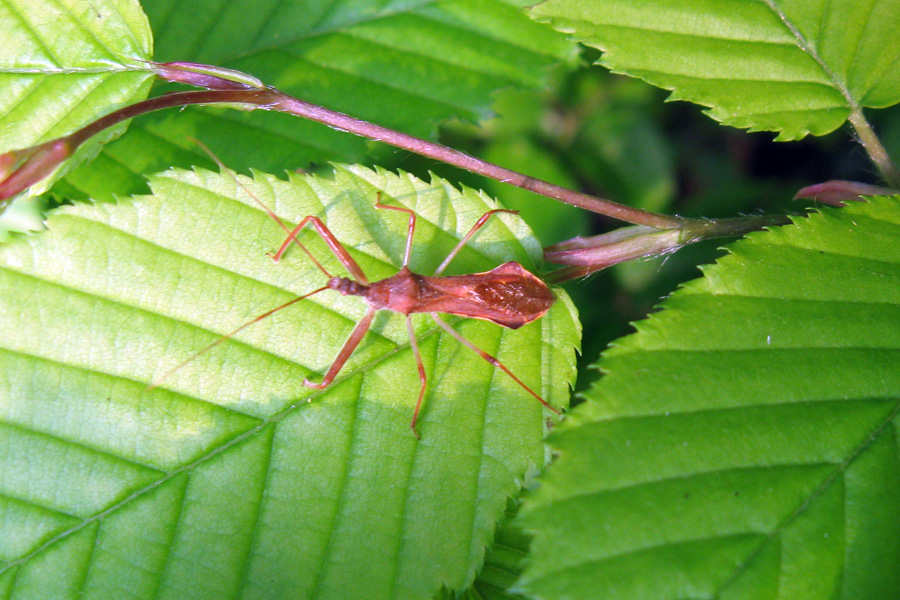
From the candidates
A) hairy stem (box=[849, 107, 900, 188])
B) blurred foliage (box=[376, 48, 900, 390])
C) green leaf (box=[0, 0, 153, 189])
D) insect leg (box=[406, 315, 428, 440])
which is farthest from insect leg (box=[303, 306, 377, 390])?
hairy stem (box=[849, 107, 900, 188])

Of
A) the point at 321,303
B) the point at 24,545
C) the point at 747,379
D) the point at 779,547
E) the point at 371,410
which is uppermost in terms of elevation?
the point at 321,303

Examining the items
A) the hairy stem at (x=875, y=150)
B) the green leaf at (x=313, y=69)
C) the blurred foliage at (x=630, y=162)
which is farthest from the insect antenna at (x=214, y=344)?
the hairy stem at (x=875, y=150)

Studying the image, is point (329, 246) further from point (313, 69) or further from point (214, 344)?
point (313, 69)

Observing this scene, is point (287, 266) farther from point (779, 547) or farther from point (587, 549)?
point (779, 547)

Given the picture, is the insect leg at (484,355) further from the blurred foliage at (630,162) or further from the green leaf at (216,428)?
the blurred foliage at (630,162)

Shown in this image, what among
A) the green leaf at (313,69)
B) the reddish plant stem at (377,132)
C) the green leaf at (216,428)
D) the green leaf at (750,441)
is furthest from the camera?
the green leaf at (313,69)

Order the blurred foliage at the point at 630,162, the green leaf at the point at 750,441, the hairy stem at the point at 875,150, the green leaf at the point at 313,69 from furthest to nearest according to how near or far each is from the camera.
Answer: the blurred foliage at the point at 630,162 < the green leaf at the point at 313,69 < the hairy stem at the point at 875,150 < the green leaf at the point at 750,441

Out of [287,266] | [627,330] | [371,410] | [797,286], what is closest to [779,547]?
[797,286]
